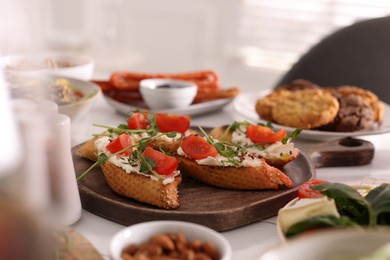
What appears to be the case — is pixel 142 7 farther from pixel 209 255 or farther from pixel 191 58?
pixel 209 255

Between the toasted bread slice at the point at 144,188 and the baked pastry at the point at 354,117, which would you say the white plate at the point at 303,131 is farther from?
the toasted bread slice at the point at 144,188

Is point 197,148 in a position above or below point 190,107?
above

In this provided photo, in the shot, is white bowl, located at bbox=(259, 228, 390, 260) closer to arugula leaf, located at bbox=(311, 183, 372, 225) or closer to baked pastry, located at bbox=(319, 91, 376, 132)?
arugula leaf, located at bbox=(311, 183, 372, 225)

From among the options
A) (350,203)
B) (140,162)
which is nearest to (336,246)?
(350,203)

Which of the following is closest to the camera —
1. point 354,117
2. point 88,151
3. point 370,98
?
point 88,151

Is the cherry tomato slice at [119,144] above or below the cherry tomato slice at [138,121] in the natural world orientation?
above

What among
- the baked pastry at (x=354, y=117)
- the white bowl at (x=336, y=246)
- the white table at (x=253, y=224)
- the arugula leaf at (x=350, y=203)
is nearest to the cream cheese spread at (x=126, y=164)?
the white table at (x=253, y=224)

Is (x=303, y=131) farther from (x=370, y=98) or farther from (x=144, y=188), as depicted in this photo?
(x=144, y=188)
